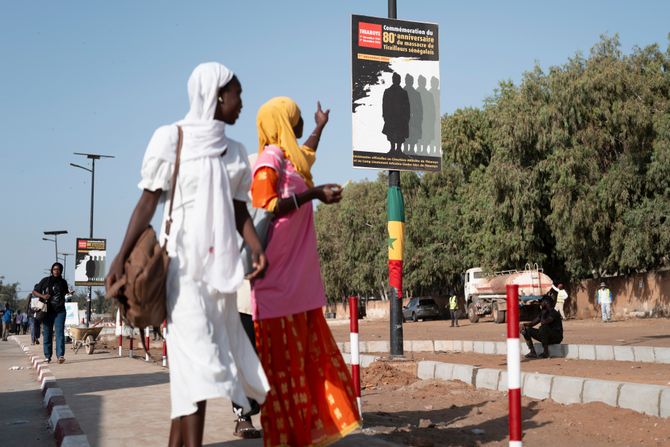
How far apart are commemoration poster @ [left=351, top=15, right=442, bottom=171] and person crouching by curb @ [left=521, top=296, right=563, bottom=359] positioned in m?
3.01

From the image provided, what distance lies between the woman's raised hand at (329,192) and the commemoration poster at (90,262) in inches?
1383

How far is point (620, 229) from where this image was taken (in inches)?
1403

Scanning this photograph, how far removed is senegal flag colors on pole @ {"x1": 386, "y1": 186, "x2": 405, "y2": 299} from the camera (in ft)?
40.0

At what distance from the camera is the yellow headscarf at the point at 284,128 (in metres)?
4.70

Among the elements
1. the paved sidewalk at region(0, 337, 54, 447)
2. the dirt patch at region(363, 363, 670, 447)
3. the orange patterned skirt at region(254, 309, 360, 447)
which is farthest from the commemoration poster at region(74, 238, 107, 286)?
the orange patterned skirt at region(254, 309, 360, 447)

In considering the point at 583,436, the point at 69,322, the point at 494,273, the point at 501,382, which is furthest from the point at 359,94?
the point at 494,273

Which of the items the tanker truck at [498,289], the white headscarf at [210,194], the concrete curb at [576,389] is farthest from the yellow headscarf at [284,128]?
the tanker truck at [498,289]

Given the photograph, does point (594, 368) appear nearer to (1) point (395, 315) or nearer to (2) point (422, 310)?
(1) point (395, 315)

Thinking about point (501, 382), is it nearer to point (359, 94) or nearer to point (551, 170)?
point (359, 94)

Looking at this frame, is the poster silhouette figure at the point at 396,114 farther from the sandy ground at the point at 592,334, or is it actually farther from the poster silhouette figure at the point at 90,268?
the poster silhouette figure at the point at 90,268

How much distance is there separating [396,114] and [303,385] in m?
8.45

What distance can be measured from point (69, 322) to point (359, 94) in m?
22.8

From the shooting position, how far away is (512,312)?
173 inches

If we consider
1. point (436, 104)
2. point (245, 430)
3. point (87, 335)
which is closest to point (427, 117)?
point (436, 104)
